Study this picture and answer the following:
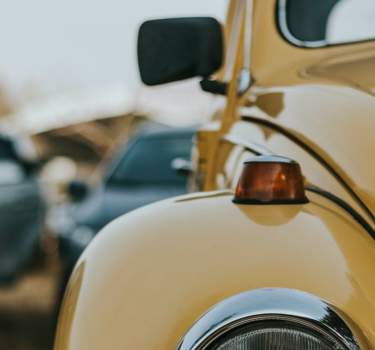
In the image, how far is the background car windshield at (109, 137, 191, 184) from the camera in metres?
7.52

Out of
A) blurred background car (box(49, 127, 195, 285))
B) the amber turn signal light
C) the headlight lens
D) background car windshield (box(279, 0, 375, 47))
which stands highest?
background car windshield (box(279, 0, 375, 47))

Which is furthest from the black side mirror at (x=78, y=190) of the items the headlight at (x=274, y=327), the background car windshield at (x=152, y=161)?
the headlight at (x=274, y=327)

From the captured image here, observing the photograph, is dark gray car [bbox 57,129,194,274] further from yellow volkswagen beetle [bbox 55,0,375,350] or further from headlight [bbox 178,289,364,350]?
headlight [bbox 178,289,364,350]

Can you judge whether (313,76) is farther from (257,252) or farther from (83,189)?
(83,189)

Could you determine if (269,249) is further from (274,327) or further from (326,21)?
(326,21)

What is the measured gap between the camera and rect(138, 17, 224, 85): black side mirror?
9.21 ft

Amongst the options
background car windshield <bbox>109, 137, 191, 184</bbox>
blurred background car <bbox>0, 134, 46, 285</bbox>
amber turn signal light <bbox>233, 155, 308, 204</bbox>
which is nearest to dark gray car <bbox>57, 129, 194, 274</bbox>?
background car windshield <bbox>109, 137, 191, 184</bbox>

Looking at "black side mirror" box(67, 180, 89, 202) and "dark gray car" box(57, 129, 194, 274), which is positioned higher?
"dark gray car" box(57, 129, 194, 274)

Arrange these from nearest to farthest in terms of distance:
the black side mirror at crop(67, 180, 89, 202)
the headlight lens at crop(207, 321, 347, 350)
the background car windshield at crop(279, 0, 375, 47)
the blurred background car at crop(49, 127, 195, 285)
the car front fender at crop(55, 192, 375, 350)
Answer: the headlight lens at crop(207, 321, 347, 350)
the car front fender at crop(55, 192, 375, 350)
the background car windshield at crop(279, 0, 375, 47)
the blurred background car at crop(49, 127, 195, 285)
the black side mirror at crop(67, 180, 89, 202)

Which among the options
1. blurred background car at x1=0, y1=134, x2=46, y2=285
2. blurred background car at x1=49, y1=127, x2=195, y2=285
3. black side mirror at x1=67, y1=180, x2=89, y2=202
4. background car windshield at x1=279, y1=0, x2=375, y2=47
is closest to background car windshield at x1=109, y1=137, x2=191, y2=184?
blurred background car at x1=49, y1=127, x2=195, y2=285

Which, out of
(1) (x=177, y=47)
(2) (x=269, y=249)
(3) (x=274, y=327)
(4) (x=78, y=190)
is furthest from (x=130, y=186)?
(3) (x=274, y=327)

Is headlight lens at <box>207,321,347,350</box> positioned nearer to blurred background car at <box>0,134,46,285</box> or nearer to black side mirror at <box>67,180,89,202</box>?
blurred background car at <box>0,134,46,285</box>

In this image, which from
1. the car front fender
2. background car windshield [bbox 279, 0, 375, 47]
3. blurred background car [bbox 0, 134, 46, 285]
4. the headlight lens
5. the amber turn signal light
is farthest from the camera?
blurred background car [bbox 0, 134, 46, 285]

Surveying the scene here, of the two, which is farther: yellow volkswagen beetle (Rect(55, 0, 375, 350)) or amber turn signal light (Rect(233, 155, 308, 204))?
amber turn signal light (Rect(233, 155, 308, 204))
